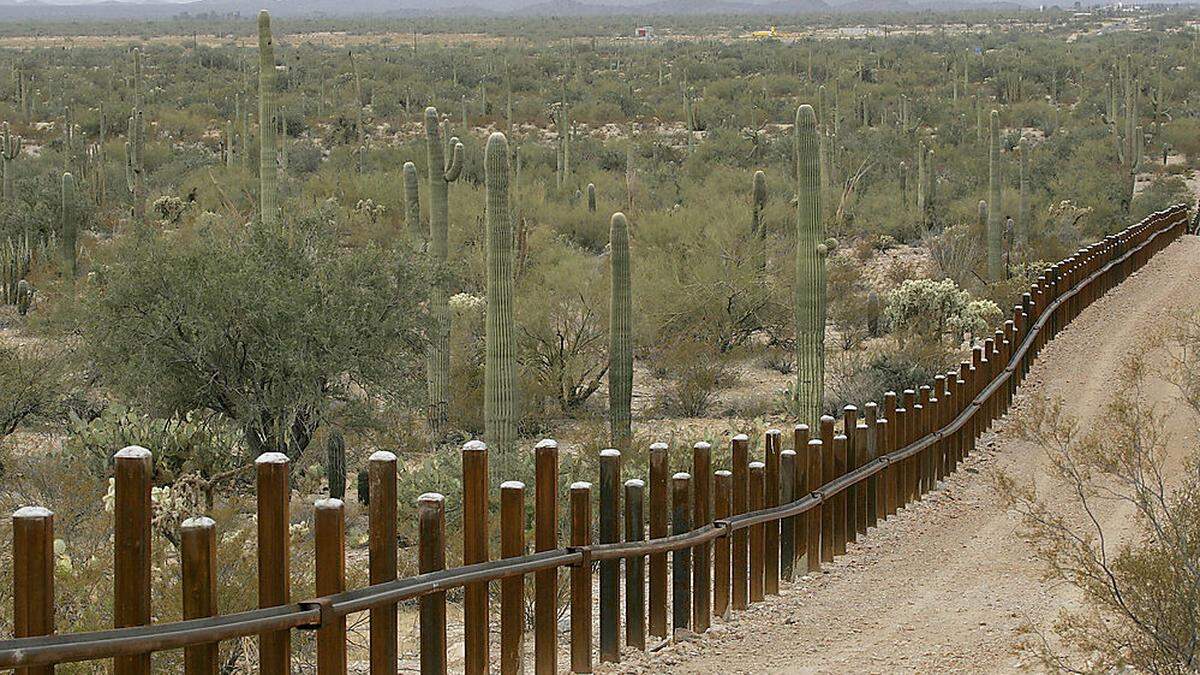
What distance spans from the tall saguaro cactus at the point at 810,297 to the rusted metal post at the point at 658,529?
7.10 meters

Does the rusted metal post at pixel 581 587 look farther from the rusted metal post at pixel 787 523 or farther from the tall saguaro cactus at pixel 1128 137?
the tall saguaro cactus at pixel 1128 137

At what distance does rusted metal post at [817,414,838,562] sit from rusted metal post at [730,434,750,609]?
119 cm

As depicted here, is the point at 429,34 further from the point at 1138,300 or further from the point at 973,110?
the point at 1138,300

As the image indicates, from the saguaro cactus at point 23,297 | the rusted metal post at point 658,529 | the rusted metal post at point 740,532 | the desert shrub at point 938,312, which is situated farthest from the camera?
the saguaro cactus at point 23,297

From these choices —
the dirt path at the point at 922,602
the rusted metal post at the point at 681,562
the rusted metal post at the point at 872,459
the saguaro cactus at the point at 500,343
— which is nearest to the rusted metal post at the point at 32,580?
the dirt path at the point at 922,602

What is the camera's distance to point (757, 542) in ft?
26.0

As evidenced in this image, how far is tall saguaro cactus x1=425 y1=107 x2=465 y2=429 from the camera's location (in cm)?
1505

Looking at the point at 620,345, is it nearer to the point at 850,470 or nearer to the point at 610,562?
the point at 850,470

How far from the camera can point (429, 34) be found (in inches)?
4956

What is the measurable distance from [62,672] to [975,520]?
20.3 feet

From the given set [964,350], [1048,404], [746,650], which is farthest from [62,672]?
[964,350]

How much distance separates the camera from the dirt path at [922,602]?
22.6 ft

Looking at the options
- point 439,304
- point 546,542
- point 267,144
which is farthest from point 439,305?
point 546,542

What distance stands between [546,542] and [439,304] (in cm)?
950
